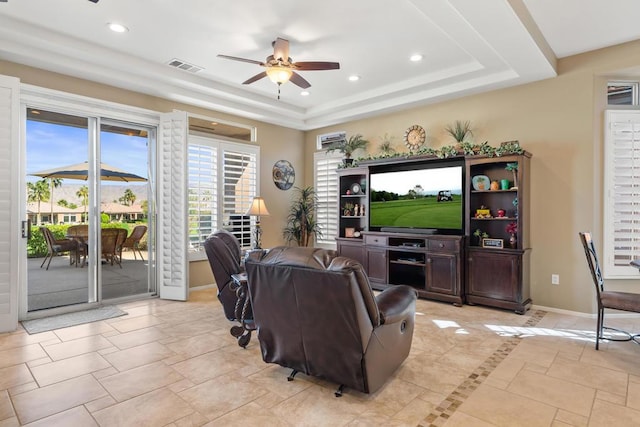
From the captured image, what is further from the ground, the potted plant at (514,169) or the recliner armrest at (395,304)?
the potted plant at (514,169)

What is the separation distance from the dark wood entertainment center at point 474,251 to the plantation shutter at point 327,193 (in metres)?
1.31

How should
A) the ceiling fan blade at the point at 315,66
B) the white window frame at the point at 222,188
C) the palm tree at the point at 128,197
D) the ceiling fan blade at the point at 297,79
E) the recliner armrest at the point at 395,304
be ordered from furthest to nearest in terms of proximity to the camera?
the white window frame at the point at 222,188
the palm tree at the point at 128,197
the ceiling fan blade at the point at 297,79
the ceiling fan blade at the point at 315,66
the recliner armrest at the point at 395,304

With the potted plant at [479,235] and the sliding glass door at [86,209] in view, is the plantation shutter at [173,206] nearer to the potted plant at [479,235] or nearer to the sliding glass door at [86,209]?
the sliding glass door at [86,209]

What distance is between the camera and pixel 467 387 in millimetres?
2650

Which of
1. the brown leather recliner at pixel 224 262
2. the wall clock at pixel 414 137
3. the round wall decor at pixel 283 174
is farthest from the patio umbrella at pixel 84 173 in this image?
the wall clock at pixel 414 137

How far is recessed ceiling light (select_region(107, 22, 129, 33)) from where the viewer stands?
367 cm

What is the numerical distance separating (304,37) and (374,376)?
11.6ft

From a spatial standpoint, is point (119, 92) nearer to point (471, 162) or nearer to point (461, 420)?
point (471, 162)

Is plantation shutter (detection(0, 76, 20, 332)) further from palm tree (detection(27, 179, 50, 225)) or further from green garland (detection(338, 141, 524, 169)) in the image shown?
green garland (detection(338, 141, 524, 169))

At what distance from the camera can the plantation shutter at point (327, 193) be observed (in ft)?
23.2

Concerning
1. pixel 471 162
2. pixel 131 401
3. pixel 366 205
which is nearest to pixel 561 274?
pixel 471 162

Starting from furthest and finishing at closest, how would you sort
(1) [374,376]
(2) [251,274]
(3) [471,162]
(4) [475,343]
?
(3) [471,162] → (4) [475,343] → (2) [251,274] → (1) [374,376]

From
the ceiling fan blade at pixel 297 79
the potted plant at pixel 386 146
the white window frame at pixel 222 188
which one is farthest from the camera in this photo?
the potted plant at pixel 386 146

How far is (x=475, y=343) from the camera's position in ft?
11.6
